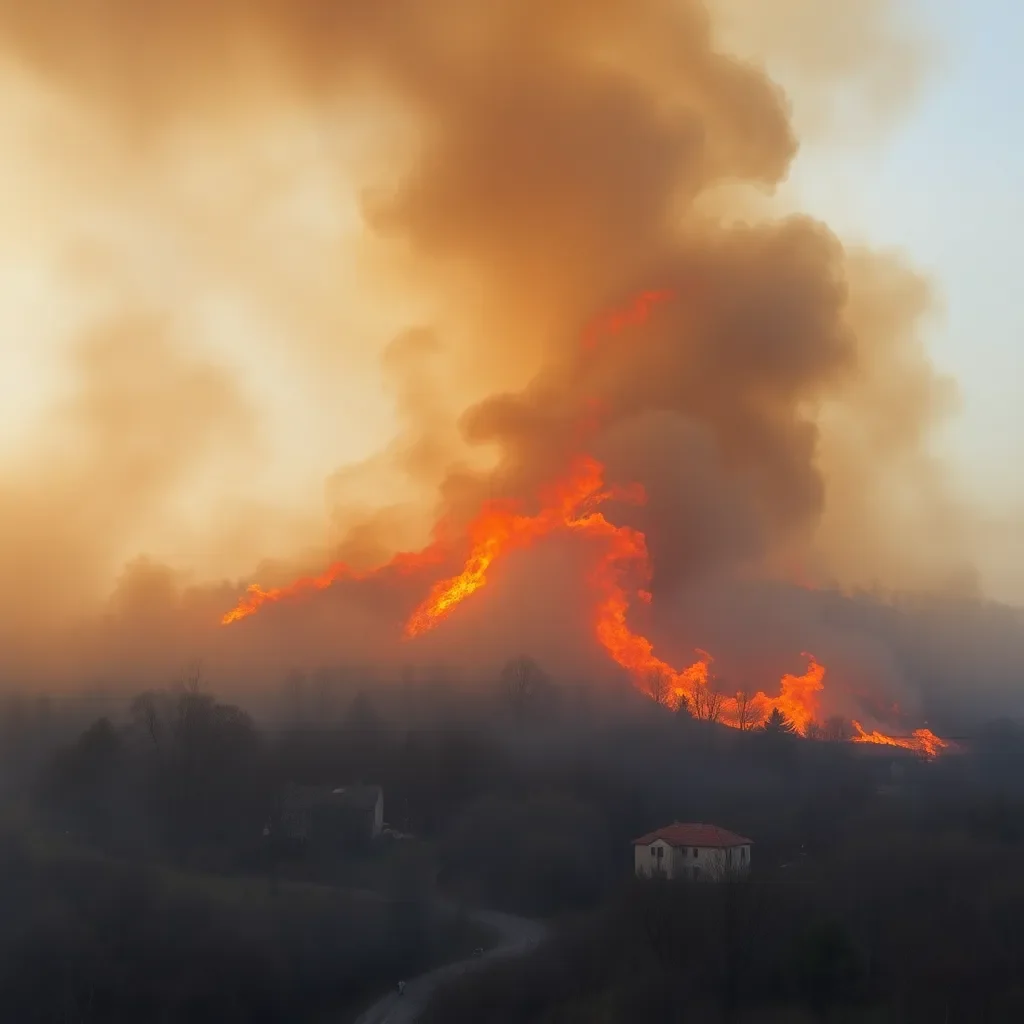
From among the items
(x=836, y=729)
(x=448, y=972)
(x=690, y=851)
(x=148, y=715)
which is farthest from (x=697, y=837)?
(x=148, y=715)

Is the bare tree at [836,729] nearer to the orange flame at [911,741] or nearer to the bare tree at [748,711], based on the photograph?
the orange flame at [911,741]

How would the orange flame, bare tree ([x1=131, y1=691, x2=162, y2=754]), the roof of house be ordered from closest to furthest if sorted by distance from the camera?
the roof of house
bare tree ([x1=131, y1=691, x2=162, y2=754])
the orange flame

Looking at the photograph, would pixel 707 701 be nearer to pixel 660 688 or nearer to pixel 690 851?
pixel 660 688

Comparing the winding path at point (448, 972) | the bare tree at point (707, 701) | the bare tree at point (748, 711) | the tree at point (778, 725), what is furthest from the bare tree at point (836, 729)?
the winding path at point (448, 972)

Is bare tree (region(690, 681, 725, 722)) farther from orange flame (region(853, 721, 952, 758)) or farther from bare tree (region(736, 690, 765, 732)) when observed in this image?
orange flame (region(853, 721, 952, 758))

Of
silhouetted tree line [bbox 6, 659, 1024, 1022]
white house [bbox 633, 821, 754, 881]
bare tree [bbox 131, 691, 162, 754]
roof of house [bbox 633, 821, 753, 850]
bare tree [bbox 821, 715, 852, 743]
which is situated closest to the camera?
silhouetted tree line [bbox 6, 659, 1024, 1022]

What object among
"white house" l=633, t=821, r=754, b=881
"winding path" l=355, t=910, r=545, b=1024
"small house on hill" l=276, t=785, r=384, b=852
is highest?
"small house on hill" l=276, t=785, r=384, b=852

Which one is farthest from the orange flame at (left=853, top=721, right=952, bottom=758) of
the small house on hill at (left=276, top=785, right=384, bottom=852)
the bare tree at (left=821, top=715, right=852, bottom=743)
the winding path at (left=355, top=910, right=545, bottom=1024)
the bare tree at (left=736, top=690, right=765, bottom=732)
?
the winding path at (left=355, top=910, right=545, bottom=1024)
